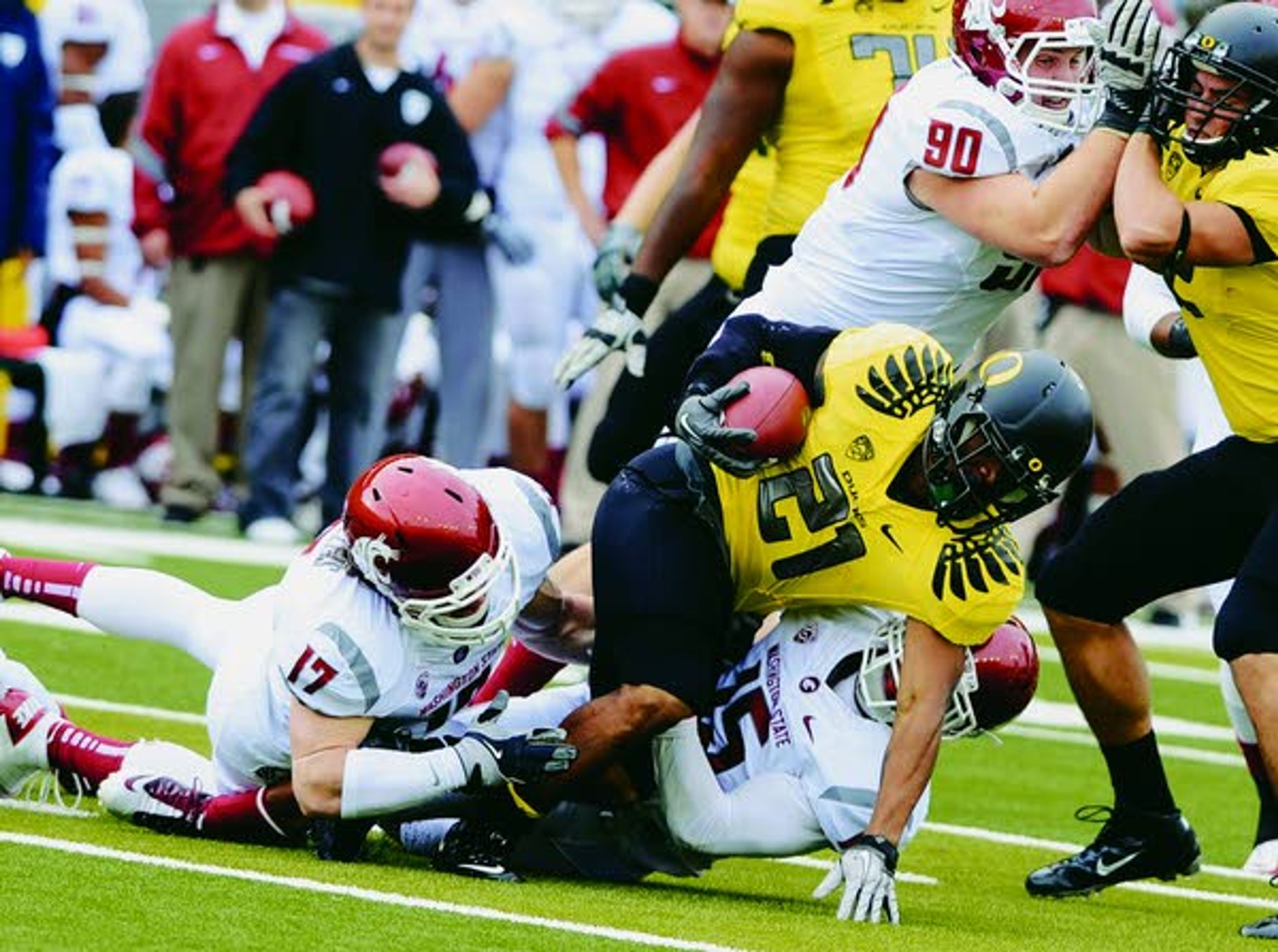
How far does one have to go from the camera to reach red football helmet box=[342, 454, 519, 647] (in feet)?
17.4

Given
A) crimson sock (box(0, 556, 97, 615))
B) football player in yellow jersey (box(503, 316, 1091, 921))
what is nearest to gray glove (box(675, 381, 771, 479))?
football player in yellow jersey (box(503, 316, 1091, 921))

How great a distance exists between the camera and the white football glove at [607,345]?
7066mm

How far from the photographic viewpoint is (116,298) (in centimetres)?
1312

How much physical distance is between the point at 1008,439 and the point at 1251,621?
62 cm

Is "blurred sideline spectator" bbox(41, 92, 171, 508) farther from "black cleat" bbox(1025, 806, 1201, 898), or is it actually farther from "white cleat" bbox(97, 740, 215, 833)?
"black cleat" bbox(1025, 806, 1201, 898)

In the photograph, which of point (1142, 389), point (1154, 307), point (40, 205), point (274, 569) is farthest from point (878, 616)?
point (40, 205)

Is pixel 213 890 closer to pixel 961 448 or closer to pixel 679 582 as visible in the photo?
pixel 679 582

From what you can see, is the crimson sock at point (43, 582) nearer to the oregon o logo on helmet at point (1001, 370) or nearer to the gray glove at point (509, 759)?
the gray glove at point (509, 759)

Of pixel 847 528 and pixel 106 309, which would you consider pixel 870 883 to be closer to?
pixel 847 528

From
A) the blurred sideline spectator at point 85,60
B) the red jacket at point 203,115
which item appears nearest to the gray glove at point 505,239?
the red jacket at point 203,115

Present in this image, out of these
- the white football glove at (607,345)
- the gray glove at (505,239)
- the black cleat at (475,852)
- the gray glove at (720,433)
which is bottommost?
the gray glove at (505,239)

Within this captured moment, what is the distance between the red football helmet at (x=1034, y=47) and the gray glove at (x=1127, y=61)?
12 cm

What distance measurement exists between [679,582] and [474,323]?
6025 millimetres

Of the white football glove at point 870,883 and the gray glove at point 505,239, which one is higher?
the white football glove at point 870,883
